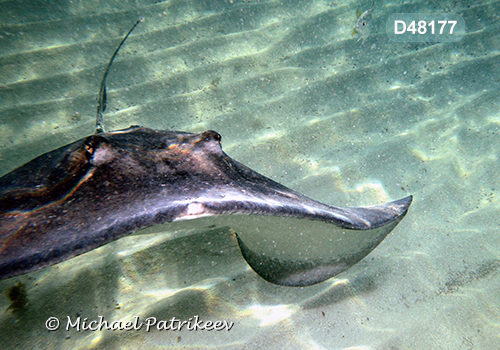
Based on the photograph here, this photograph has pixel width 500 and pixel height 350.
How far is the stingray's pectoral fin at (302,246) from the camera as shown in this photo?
166 cm

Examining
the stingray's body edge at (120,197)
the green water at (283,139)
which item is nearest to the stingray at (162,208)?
the stingray's body edge at (120,197)

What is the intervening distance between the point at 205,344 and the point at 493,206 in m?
3.46

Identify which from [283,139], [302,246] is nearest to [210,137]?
[302,246]

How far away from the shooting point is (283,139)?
3.87 metres

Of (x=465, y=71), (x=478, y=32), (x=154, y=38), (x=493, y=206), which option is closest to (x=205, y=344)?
(x=493, y=206)

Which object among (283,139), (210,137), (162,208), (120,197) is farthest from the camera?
(283,139)

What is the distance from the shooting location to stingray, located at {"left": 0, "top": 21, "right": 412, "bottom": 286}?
1099mm

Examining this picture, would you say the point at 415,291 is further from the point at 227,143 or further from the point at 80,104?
the point at 80,104

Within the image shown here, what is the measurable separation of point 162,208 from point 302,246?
46.6 inches

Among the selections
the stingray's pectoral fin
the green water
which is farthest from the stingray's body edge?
the green water

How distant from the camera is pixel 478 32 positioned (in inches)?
211

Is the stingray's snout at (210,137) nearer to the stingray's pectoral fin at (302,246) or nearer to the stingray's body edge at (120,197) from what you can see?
the stingray's body edge at (120,197)

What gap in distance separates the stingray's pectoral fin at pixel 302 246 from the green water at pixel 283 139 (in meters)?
0.27

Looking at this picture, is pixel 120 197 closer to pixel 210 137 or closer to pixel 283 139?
pixel 210 137
